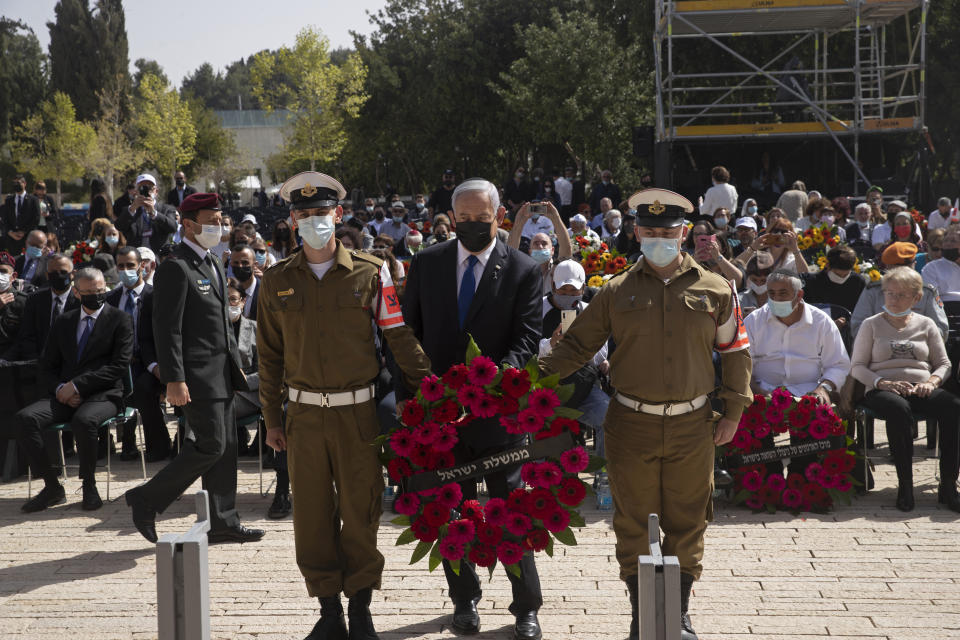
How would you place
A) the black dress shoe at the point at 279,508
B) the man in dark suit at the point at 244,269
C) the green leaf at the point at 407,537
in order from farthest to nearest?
the man in dark suit at the point at 244,269, the black dress shoe at the point at 279,508, the green leaf at the point at 407,537

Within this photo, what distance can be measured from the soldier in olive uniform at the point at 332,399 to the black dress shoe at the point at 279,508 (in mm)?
2481

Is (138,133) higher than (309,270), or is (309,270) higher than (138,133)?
(138,133)

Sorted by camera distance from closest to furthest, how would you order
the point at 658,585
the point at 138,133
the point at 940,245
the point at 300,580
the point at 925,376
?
the point at 658,585 < the point at 300,580 < the point at 925,376 < the point at 940,245 < the point at 138,133

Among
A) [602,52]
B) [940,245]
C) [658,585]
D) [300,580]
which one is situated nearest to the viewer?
[658,585]

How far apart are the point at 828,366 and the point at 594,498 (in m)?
1.95

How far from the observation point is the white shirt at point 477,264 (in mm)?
4926

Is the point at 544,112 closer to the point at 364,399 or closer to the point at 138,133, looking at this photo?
the point at 364,399

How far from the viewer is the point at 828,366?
25.1 feet

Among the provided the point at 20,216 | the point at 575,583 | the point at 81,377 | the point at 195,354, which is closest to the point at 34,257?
the point at 20,216

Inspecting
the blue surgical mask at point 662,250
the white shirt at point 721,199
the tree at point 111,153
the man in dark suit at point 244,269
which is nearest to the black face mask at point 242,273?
the man in dark suit at point 244,269

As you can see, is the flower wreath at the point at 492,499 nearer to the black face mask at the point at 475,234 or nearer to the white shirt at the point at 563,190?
the black face mask at the point at 475,234

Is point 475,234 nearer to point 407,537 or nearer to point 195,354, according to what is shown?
point 407,537

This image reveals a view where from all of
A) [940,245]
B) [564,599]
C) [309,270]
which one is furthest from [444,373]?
[940,245]

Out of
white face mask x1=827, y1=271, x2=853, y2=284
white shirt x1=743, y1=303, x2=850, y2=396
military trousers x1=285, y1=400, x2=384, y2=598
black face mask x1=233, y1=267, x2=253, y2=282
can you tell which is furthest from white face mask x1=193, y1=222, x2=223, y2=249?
white face mask x1=827, y1=271, x2=853, y2=284
